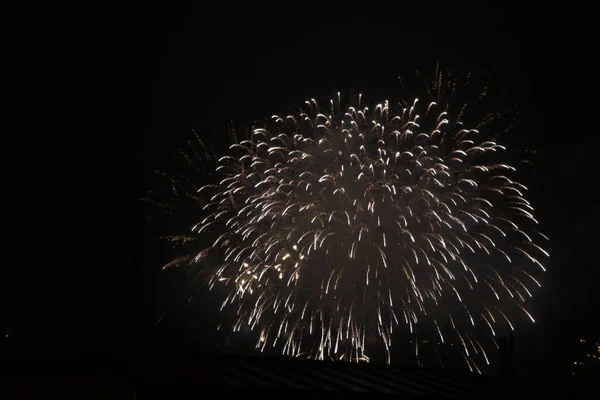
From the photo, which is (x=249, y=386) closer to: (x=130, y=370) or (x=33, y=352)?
(x=130, y=370)

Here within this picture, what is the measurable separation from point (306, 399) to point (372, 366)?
5.01 m

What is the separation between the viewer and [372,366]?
19578 mm

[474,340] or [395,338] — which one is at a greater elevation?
[474,340]

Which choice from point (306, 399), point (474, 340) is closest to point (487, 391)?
point (306, 399)

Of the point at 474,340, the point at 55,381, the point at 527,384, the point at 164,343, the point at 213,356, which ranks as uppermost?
the point at 474,340

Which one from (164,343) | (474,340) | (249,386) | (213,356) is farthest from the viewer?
(164,343)

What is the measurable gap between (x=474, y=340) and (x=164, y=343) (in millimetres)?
35932

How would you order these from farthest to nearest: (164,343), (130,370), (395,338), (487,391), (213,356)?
1. (164,343)
2. (395,338)
3. (213,356)
4. (487,391)
5. (130,370)

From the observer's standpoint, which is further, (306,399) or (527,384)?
(527,384)

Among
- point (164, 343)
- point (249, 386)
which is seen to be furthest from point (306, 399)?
point (164, 343)

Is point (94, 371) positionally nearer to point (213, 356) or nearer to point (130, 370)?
point (130, 370)

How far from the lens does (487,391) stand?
712 inches

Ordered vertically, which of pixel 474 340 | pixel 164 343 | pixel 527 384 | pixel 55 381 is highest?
pixel 474 340

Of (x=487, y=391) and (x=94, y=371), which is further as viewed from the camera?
(x=487, y=391)
